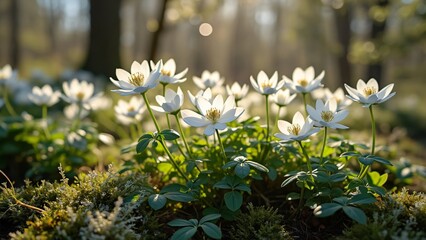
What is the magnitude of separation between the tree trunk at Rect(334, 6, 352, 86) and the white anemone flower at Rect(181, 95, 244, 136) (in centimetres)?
1218

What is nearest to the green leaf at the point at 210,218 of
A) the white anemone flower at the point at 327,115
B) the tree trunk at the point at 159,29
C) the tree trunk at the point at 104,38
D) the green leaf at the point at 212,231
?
the green leaf at the point at 212,231

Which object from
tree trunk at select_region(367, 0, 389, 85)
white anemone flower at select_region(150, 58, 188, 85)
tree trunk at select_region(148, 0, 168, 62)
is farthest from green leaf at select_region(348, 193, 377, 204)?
tree trunk at select_region(367, 0, 389, 85)

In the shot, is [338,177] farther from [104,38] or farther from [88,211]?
[104,38]

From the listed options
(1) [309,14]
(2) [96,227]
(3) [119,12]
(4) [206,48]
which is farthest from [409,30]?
(4) [206,48]

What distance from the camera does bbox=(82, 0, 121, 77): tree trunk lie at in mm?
8695

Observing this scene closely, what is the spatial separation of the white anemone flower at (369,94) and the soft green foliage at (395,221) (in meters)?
0.42

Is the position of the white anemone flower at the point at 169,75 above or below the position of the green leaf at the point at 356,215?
above

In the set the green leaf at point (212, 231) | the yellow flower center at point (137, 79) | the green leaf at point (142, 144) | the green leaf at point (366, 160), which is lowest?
the green leaf at point (212, 231)

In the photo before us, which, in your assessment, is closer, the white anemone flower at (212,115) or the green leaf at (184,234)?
the green leaf at (184,234)

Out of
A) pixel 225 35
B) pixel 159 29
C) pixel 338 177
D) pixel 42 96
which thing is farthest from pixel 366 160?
pixel 225 35

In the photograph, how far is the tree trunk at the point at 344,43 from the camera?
44.3ft

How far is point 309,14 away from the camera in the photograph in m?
23.7

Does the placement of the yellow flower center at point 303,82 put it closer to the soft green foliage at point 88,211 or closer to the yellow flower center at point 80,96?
the soft green foliage at point 88,211

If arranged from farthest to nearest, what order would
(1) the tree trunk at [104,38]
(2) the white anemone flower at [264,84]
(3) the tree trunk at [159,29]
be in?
(1) the tree trunk at [104,38] → (3) the tree trunk at [159,29] → (2) the white anemone flower at [264,84]
